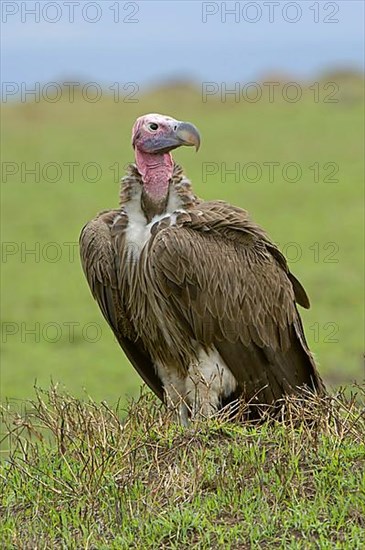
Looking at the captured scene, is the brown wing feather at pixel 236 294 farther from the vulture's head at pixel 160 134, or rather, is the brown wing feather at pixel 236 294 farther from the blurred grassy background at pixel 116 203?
the blurred grassy background at pixel 116 203

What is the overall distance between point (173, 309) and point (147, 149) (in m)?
0.90

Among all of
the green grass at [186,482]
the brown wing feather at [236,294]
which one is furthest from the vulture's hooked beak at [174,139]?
the green grass at [186,482]

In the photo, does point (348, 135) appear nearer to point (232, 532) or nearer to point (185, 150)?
point (185, 150)

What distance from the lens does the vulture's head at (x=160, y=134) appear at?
6520mm

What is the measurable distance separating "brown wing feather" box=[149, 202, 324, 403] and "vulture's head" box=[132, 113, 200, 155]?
1.25 feet

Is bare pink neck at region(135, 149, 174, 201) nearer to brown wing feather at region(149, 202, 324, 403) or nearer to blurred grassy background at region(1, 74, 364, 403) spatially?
brown wing feather at region(149, 202, 324, 403)

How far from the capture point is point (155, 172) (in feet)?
21.6

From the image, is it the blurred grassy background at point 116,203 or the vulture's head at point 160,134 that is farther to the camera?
the blurred grassy background at point 116,203

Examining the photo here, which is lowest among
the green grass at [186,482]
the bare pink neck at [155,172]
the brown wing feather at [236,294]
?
the green grass at [186,482]

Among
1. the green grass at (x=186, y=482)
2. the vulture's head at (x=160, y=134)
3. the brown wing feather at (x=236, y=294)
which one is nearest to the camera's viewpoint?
the green grass at (x=186, y=482)

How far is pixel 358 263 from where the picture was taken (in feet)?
52.1

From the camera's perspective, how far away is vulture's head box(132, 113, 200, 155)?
6.52 meters

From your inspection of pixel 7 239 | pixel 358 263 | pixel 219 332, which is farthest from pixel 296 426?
pixel 7 239

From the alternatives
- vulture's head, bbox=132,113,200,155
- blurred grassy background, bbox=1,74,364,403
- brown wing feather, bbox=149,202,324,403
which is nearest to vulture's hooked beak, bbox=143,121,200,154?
vulture's head, bbox=132,113,200,155
